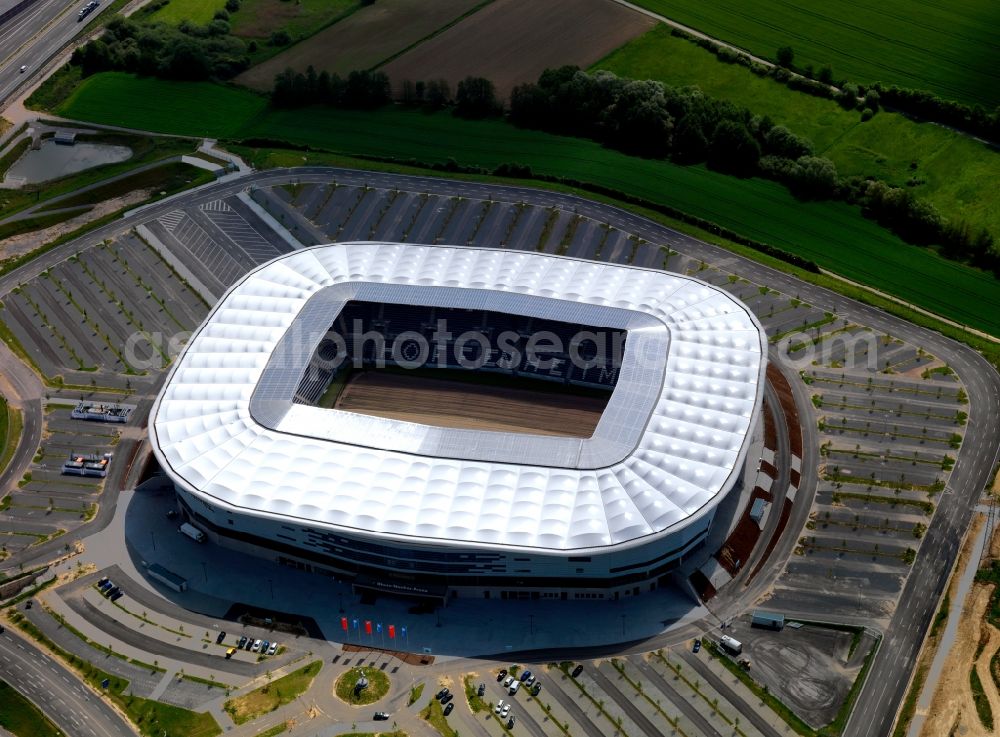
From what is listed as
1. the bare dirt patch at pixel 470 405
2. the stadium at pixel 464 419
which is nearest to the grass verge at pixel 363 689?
the stadium at pixel 464 419

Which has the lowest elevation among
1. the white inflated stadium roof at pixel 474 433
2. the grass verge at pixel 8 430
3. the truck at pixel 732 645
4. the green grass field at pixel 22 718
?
the truck at pixel 732 645

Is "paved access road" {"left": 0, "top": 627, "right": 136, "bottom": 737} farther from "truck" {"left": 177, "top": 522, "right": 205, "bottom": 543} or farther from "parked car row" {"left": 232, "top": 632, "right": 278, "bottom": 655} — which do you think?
"truck" {"left": 177, "top": 522, "right": 205, "bottom": 543}

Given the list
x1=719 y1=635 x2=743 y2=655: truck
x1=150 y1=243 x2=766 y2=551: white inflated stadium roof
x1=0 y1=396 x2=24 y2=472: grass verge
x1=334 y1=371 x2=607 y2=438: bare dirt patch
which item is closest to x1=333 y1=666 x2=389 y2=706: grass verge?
x1=150 y1=243 x2=766 y2=551: white inflated stadium roof

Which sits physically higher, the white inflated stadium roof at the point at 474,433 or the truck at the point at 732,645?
the white inflated stadium roof at the point at 474,433

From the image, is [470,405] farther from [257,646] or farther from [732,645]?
[732,645]

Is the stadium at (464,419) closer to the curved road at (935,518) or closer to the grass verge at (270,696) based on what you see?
the grass verge at (270,696)
